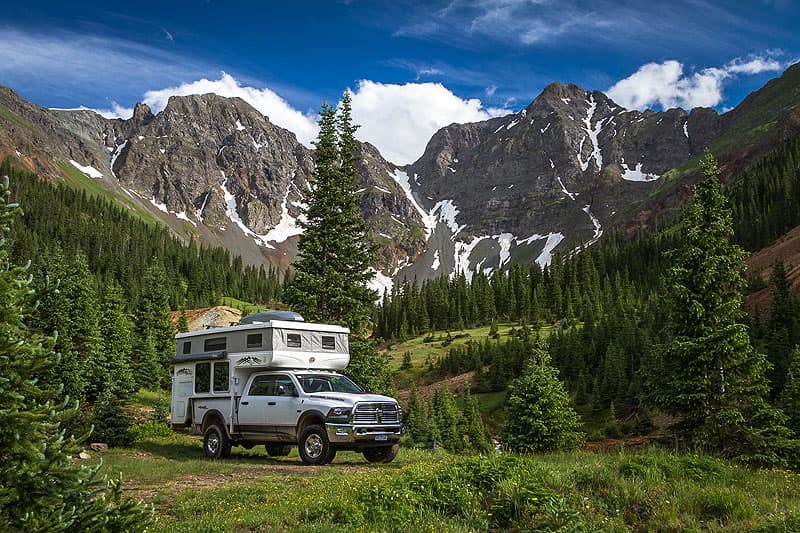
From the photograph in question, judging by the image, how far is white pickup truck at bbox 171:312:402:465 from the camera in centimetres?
1667

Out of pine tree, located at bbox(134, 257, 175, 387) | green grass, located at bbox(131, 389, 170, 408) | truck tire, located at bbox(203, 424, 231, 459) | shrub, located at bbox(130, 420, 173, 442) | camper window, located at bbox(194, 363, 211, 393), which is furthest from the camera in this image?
pine tree, located at bbox(134, 257, 175, 387)

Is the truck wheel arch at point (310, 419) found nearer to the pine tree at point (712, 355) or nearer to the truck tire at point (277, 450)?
the truck tire at point (277, 450)

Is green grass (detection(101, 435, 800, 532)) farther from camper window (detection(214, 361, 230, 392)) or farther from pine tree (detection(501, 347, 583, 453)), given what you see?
pine tree (detection(501, 347, 583, 453))

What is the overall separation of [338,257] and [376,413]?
1502cm

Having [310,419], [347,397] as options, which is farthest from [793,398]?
[310,419]

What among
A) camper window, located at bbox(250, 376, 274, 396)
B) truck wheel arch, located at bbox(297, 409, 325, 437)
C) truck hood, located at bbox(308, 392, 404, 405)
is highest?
camper window, located at bbox(250, 376, 274, 396)

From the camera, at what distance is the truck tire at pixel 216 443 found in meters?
19.4

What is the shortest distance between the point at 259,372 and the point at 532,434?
18549 mm

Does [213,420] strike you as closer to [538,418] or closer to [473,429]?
[538,418]

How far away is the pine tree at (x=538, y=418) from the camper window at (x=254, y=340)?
17.9m

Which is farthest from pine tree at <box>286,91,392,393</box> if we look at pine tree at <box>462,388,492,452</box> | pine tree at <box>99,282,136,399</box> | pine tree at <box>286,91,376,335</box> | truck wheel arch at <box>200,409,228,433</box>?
pine tree at <box>462,388,492,452</box>

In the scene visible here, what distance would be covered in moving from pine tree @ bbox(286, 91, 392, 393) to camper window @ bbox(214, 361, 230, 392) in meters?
9.31

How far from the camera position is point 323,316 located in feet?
98.4

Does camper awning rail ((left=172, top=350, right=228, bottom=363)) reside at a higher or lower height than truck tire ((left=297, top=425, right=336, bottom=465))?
higher
